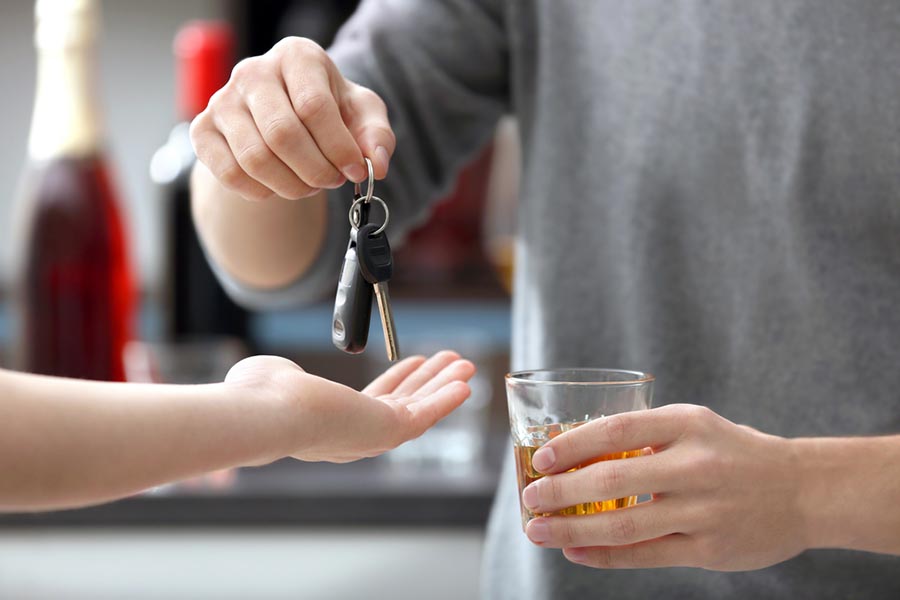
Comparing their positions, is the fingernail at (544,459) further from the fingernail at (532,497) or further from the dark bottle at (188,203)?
the dark bottle at (188,203)

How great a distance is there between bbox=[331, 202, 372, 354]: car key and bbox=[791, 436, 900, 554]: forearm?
0.26m

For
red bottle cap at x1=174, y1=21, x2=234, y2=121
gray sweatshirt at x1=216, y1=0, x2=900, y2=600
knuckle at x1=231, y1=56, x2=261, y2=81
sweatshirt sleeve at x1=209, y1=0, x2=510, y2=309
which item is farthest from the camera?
red bottle cap at x1=174, y1=21, x2=234, y2=121

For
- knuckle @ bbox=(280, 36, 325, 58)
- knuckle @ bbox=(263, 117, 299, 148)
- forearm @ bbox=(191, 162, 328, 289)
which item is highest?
knuckle @ bbox=(280, 36, 325, 58)

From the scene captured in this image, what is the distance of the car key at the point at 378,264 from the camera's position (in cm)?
62

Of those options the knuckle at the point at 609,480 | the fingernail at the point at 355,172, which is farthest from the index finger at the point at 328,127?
the knuckle at the point at 609,480

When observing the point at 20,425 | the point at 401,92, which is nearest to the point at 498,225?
the point at 401,92

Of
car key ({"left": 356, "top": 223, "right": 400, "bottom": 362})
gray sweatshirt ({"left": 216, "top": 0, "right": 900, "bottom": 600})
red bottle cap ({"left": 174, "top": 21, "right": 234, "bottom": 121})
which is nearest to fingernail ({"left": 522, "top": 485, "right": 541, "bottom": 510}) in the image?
car key ({"left": 356, "top": 223, "right": 400, "bottom": 362})

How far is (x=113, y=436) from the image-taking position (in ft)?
1.55

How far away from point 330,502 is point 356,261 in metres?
0.71

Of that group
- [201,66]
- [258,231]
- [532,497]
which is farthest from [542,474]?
[201,66]

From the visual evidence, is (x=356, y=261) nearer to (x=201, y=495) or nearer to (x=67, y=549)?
(x=201, y=495)

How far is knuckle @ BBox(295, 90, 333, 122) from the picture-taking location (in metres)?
0.63

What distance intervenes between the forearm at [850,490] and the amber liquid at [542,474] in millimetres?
110

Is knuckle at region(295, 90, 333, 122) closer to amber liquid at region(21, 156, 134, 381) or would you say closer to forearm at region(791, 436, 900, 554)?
forearm at region(791, 436, 900, 554)
